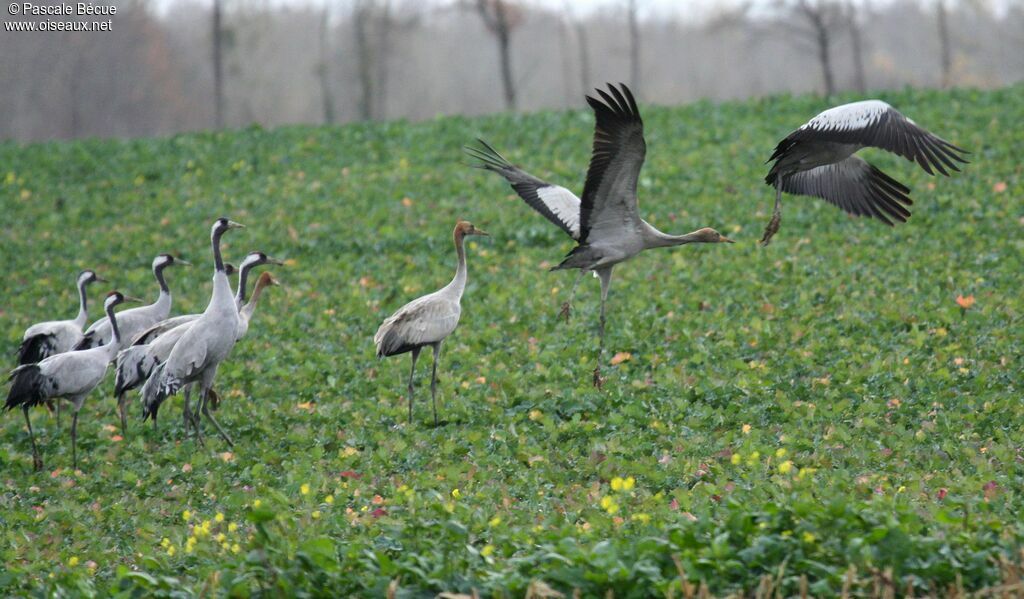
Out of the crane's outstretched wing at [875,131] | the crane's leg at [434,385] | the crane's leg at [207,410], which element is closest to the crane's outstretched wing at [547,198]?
the crane's leg at [434,385]

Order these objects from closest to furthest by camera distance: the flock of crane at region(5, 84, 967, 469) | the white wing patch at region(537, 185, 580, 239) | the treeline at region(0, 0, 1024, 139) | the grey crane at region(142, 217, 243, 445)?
the flock of crane at region(5, 84, 967, 469) → the grey crane at region(142, 217, 243, 445) → the white wing patch at region(537, 185, 580, 239) → the treeline at region(0, 0, 1024, 139)

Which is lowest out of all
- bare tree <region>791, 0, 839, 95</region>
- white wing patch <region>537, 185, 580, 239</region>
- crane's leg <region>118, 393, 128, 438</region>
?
crane's leg <region>118, 393, 128, 438</region>

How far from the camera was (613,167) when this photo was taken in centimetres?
797

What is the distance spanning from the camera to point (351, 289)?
42.4ft

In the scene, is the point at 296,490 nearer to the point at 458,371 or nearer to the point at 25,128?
→ the point at 458,371

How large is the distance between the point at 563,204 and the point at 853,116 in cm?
273

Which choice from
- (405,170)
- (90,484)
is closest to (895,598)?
(90,484)

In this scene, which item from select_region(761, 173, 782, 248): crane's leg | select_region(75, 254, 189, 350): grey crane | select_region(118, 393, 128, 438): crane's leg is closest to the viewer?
select_region(761, 173, 782, 248): crane's leg

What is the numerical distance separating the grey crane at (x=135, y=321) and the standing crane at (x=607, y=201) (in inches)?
125

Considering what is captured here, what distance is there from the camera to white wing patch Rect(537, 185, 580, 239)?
9688 millimetres

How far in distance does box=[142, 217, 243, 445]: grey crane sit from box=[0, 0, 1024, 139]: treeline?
69.3 feet

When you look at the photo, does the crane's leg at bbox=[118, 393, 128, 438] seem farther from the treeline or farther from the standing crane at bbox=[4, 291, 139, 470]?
the treeline

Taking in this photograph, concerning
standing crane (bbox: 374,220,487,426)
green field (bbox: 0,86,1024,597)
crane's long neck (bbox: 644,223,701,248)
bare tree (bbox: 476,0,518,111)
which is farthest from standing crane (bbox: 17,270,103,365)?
bare tree (bbox: 476,0,518,111)

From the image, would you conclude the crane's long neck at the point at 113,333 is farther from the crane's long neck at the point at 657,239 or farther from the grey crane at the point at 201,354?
the crane's long neck at the point at 657,239
